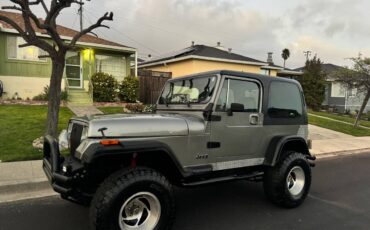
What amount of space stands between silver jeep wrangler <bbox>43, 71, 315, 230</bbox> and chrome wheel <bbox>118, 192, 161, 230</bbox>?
12 millimetres

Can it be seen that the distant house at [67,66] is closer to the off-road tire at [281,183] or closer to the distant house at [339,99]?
the off-road tire at [281,183]

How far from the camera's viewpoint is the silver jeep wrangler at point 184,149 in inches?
148

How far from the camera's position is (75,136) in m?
4.35

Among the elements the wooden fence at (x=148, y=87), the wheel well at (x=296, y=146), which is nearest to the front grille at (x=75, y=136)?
the wheel well at (x=296, y=146)

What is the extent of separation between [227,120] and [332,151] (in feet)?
27.1

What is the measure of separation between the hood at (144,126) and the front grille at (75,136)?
11.1 inches

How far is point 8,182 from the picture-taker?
19.6 ft

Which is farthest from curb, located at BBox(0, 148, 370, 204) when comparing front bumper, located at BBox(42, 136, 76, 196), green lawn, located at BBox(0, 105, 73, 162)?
green lawn, located at BBox(0, 105, 73, 162)

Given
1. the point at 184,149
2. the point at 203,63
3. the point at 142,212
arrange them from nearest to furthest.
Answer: the point at 142,212 → the point at 184,149 → the point at 203,63

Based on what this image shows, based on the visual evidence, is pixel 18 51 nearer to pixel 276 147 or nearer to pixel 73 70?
pixel 73 70

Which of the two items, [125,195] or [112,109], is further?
[112,109]

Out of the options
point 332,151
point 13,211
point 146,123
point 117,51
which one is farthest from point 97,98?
point 146,123

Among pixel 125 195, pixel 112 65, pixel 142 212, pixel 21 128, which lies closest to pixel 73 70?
pixel 112 65

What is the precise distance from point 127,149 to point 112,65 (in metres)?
17.2
